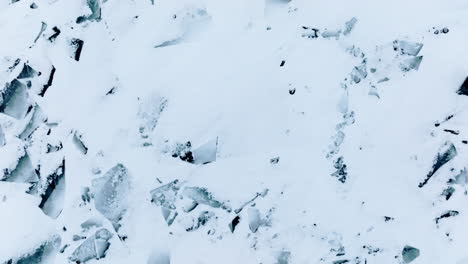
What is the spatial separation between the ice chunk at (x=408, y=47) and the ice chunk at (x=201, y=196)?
3.31 feet

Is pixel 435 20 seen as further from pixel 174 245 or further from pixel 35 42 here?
pixel 35 42

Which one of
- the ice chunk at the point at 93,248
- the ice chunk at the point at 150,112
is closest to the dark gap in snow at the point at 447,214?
the ice chunk at the point at 150,112

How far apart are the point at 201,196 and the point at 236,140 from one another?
28cm

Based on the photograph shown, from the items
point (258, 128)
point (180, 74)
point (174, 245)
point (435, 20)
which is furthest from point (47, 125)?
point (435, 20)

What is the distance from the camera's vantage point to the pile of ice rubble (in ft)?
6.64

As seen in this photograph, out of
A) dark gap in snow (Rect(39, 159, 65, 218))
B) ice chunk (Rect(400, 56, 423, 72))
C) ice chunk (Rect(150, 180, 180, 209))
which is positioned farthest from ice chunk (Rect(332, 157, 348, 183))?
dark gap in snow (Rect(39, 159, 65, 218))

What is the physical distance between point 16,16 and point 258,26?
4.01ft

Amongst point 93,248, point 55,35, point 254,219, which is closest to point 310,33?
point 254,219

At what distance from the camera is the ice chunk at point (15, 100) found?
232 cm

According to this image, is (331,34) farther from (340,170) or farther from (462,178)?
(462,178)

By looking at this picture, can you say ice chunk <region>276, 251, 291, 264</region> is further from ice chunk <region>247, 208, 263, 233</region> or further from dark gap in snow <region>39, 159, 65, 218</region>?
dark gap in snow <region>39, 159, 65, 218</region>

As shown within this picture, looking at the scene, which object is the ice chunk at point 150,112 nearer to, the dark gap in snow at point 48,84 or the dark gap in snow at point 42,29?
the dark gap in snow at point 48,84

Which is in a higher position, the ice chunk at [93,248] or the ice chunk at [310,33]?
the ice chunk at [310,33]

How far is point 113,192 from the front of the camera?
2.16m
